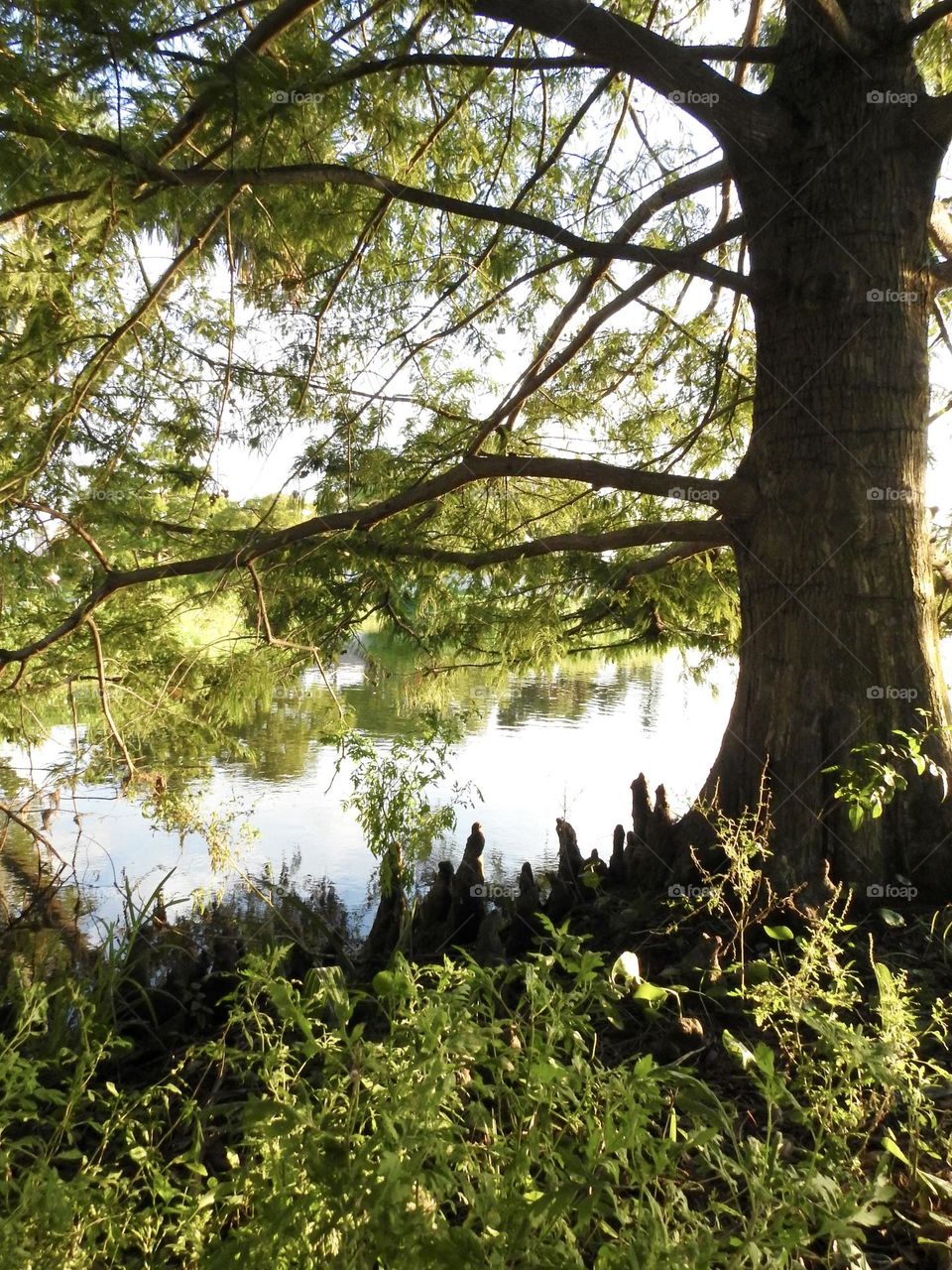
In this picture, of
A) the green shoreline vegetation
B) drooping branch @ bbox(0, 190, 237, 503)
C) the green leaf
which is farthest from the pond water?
drooping branch @ bbox(0, 190, 237, 503)

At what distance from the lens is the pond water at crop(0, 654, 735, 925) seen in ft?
17.0

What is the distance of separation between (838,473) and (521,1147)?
2540 mm

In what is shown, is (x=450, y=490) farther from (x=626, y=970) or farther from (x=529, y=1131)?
(x=529, y=1131)

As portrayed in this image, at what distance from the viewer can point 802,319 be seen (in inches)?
A: 132

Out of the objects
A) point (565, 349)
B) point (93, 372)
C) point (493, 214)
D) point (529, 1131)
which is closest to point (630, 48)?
point (493, 214)

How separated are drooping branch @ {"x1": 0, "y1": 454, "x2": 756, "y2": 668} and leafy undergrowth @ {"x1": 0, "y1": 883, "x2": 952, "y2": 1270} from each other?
4.58 ft

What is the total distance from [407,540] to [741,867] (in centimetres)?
175

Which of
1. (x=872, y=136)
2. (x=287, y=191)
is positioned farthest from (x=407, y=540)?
(x=872, y=136)

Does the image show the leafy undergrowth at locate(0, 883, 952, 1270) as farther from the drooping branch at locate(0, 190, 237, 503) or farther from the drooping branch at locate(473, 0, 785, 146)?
the drooping branch at locate(473, 0, 785, 146)

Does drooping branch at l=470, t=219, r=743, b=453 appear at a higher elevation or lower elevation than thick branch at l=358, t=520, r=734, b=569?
higher

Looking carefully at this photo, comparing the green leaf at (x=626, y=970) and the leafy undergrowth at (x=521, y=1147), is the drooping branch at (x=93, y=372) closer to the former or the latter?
the leafy undergrowth at (x=521, y=1147)

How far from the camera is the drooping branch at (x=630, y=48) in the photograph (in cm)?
305

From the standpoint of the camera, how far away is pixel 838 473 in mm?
3215

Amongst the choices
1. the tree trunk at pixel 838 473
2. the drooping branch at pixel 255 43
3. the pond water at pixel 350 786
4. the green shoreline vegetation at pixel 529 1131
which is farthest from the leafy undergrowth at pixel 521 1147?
the drooping branch at pixel 255 43
